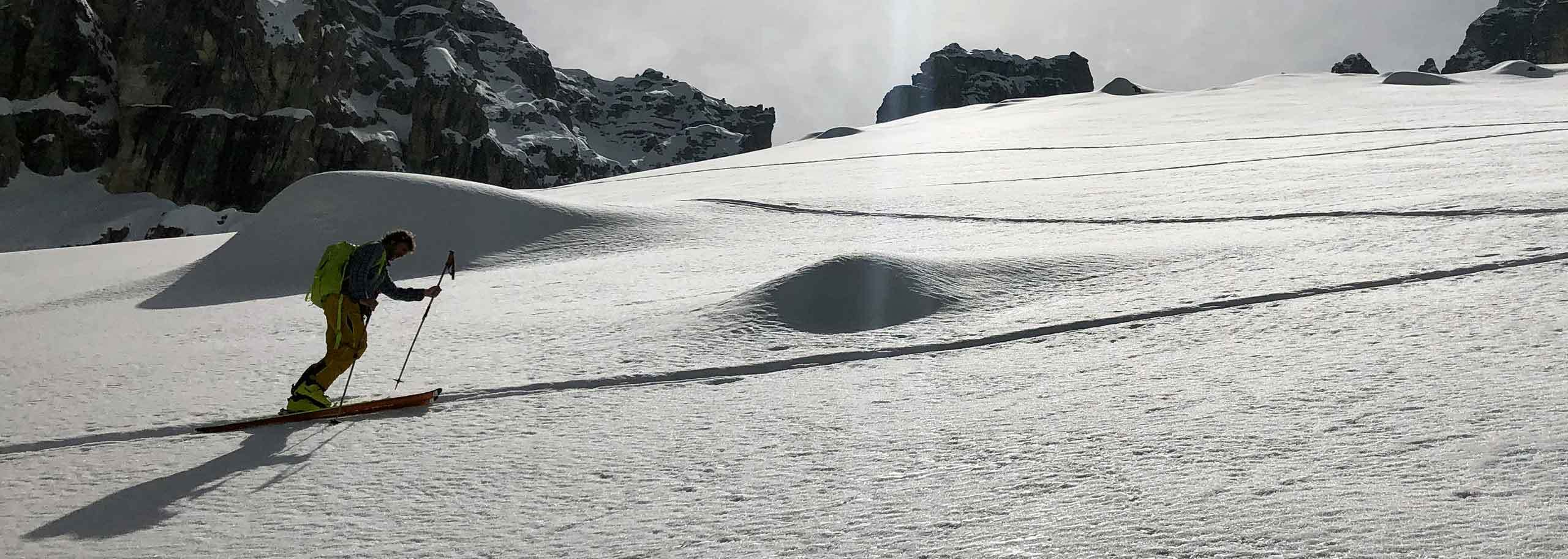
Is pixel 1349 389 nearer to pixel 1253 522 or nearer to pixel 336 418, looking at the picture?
pixel 1253 522

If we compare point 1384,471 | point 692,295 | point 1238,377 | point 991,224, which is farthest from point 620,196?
point 1384,471

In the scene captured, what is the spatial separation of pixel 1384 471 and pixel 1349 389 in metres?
0.89

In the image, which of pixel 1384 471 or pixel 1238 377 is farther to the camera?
pixel 1238 377

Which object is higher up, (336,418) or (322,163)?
(322,163)

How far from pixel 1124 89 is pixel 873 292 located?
34442mm

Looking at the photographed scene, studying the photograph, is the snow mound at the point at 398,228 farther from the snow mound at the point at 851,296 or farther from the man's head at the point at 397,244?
the man's head at the point at 397,244

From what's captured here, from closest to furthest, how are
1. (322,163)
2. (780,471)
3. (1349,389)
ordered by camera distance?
(780,471)
(1349,389)
(322,163)

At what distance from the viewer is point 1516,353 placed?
12.4 ft

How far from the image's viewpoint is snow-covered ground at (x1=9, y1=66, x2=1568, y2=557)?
283 centimetres

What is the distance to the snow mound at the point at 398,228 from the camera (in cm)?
931

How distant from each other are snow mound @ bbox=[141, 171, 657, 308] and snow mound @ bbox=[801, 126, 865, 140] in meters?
19.1

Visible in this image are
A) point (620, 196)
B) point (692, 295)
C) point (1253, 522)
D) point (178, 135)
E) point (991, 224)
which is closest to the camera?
point (1253, 522)

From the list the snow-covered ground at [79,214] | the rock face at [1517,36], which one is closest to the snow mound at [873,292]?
the snow-covered ground at [79,214]

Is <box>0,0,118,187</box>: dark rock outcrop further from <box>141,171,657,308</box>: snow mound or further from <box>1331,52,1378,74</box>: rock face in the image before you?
<box>1331,52,1378,74</box>: rock face
